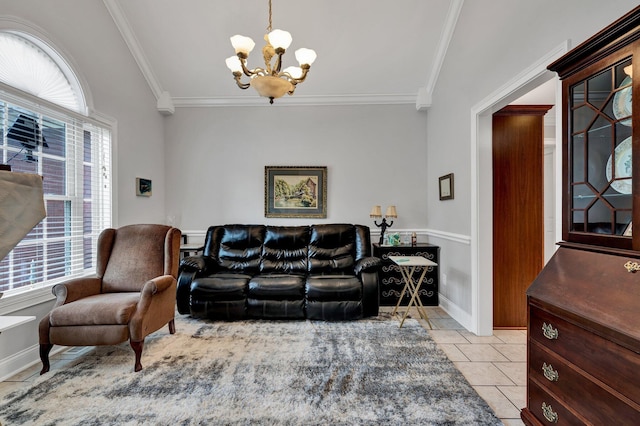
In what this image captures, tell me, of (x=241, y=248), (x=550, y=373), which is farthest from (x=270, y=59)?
(x=550, y=373)

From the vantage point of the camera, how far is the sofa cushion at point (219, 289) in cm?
337

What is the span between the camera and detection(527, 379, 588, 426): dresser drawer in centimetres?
137

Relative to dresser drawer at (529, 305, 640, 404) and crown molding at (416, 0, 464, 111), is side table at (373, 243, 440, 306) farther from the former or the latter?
dresser drawer at (529, 305, 640, 404)

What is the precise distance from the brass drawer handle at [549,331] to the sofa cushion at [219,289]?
278 centimetres

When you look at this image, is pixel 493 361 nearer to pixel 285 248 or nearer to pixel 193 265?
pixel 285 248

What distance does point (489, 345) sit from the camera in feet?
9.32

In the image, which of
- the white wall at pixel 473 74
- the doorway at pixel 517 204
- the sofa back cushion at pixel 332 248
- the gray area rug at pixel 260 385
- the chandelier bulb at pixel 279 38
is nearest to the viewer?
the gray area rug at pixel 260 385

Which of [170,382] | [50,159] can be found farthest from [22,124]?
[170,382]

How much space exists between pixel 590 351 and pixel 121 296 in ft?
10.8

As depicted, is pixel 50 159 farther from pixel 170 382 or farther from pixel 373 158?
pixel 373 158

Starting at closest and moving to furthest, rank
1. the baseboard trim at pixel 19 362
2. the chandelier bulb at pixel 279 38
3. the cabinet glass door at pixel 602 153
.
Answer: the cabinet glass door at pixel 602 153, the chandelier bulb at pixel 279 38, the baseboard trim at pixel 19 362

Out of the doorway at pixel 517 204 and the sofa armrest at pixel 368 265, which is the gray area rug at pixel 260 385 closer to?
the sofa armrest at pixel 368 265

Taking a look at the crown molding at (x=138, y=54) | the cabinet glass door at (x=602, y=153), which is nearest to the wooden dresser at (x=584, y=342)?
the cabinet glass door at (x=602, y=153)

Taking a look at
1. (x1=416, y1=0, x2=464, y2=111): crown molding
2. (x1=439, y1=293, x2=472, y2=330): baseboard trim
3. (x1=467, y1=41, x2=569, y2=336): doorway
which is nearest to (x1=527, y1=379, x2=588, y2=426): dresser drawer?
(x1=467, y1=41, x2=569, y2=336): doorway
